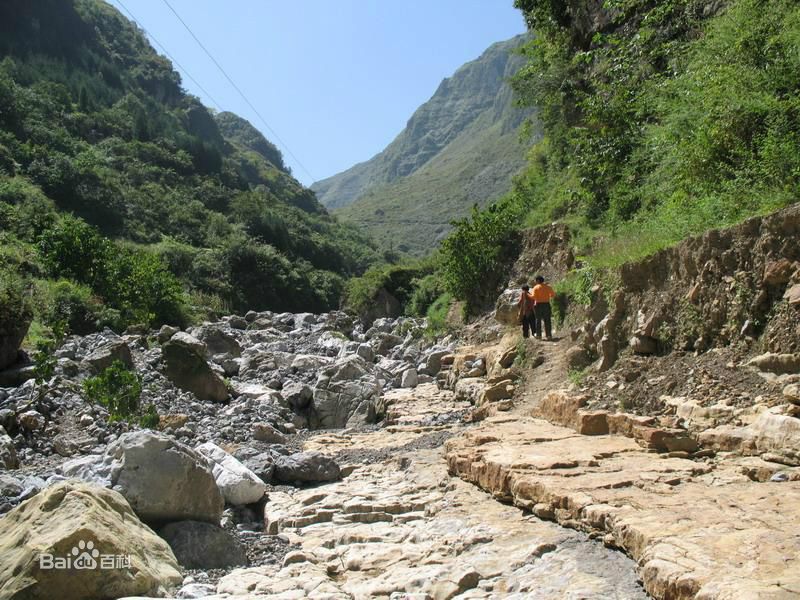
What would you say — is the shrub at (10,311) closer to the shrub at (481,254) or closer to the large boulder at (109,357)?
the large boulder at (109,357)

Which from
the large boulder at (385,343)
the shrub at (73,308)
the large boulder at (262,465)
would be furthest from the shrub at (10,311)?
the large boulder at (385,343)

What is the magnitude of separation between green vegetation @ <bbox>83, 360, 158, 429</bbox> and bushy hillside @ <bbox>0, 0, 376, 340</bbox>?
952cm

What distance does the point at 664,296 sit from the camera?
7.49 meters

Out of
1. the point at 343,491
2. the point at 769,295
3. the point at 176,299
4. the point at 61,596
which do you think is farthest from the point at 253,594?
the point at 176,299

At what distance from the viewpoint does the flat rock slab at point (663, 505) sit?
3053mm

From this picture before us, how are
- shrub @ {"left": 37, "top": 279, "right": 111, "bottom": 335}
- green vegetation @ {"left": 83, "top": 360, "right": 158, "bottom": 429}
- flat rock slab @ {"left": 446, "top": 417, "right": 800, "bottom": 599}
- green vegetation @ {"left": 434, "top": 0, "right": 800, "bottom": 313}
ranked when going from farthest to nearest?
shrub @ {"left": 37, "top": 279, "right": 111, "bottom": 335}
green vegetation @ {"left": 83, "top": 360, "right": 158, "bottom": 429}
green vegetation @ {"left": 434, "top": 0, "right": 800, "bottom": 313}
flat rock slab @ {"left": 446, "top": 417, "right": 800, "bottom": 599}

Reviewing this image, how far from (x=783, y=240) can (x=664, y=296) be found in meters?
1.70

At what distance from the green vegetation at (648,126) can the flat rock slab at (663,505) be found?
3093mm

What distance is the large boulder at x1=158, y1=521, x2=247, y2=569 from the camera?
4.93m

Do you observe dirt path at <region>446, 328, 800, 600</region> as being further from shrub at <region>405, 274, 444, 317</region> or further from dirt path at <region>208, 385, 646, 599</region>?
shrub at <region>405, 274, 444, 317</region>

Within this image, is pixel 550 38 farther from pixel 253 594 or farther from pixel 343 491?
pixel 253 594

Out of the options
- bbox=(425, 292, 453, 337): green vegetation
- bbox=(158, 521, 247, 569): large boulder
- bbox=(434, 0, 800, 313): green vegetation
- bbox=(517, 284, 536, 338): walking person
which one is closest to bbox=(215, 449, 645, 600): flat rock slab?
bbox=(158, 521, 247, 569): large boulder

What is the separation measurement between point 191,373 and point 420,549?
30.0 feet

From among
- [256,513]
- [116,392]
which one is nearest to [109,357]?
[116,392]
